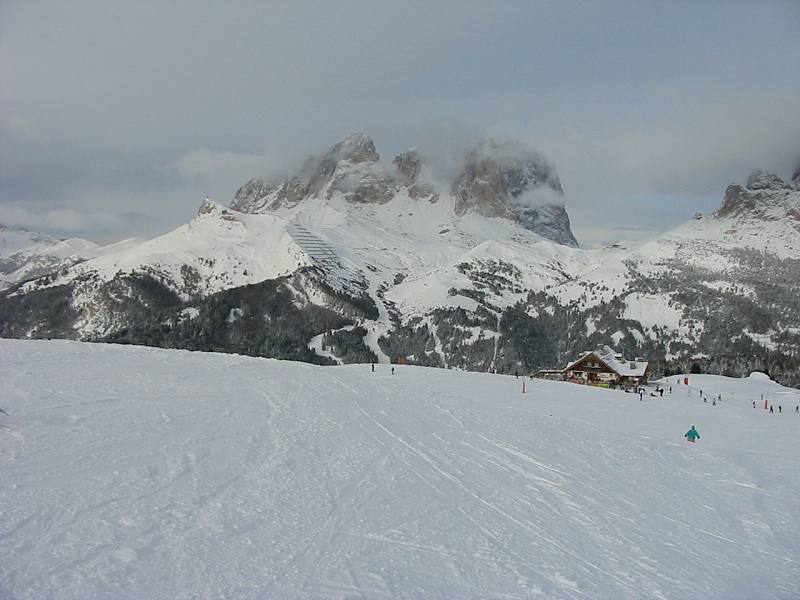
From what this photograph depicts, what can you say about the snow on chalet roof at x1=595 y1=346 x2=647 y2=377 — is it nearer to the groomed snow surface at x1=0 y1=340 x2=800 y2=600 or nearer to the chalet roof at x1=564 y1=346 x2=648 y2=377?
the chalet roof at x1=564 y1=346 x2=648 y2=377

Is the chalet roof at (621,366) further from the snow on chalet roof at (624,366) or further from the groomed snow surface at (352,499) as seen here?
the groomed snow surface at (352,499)

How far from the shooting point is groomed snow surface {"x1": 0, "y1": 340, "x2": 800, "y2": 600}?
29.4ft

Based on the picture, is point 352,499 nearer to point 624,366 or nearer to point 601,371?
point 601,371

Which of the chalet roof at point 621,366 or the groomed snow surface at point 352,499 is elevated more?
the groomed snow surface at point 352,499

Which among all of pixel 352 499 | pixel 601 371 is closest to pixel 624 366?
pixel 601 371

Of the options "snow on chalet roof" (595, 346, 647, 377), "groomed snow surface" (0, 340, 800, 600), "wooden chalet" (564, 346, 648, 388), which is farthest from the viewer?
"snow on chalet roof" (595, 346, 647, 377)

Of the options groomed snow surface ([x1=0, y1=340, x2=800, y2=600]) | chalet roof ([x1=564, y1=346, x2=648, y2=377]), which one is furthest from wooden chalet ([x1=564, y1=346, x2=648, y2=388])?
groomed snow surface ([x1=0, y1=340, x2=800, y2=600])

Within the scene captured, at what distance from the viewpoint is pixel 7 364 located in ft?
77.2

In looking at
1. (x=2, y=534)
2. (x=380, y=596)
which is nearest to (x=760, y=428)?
(x=380, y=596)

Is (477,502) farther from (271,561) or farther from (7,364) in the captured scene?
(7,364)

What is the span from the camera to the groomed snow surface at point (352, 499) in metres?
8.97

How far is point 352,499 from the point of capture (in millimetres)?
12531

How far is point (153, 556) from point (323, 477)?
5.31 meters

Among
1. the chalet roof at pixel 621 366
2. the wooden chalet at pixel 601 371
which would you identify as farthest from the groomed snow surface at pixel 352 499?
the chalet roof at pixel 621 366
